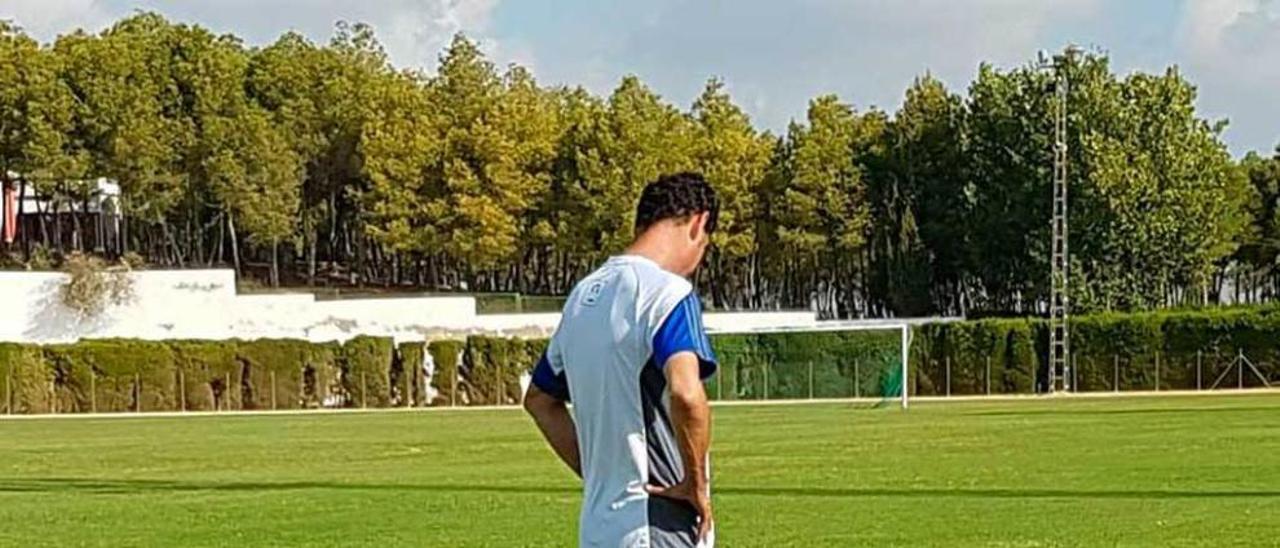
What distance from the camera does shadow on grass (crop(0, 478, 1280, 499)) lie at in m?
22.6

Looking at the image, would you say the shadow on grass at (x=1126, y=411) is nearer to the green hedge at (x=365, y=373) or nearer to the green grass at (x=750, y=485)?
the green grass at (x=750, y=485)

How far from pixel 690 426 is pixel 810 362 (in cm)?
7225

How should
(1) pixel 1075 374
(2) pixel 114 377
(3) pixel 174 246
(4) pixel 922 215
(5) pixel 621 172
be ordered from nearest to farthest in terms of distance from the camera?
(2) pixel 114 377 → (1) pixel 1075 374 → (5) pixel 621 172 → (4) pixel 922 215 → (3) pixel 174 246

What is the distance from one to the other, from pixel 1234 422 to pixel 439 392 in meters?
42.6

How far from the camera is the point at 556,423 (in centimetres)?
708

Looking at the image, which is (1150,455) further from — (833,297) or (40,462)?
(833,297)

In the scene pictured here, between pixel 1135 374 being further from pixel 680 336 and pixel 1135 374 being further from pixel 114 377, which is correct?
pixel 680 336

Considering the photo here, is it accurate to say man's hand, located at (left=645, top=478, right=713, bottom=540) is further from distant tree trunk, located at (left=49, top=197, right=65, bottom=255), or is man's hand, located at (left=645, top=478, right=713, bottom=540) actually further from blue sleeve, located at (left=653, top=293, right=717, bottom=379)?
distant tree trunk, located at (left=49, top=197, right=65, bottom=255)

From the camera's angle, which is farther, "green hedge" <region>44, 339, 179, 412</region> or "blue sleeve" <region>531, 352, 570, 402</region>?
"green hedge" <region>44, 339, 179, 412</region>

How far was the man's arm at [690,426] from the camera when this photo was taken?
6.37 m

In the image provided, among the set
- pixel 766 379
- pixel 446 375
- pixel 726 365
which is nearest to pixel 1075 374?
pixel 766 379

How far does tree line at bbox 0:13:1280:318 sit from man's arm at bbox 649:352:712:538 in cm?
8547

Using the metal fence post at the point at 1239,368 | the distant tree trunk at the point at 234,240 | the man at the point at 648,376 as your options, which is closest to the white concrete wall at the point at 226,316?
the distant tree trunk at the point at 234,240

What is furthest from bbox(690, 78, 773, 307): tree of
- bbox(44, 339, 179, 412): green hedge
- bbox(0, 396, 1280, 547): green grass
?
bbox(0, 396, 1280, 547): green grass
